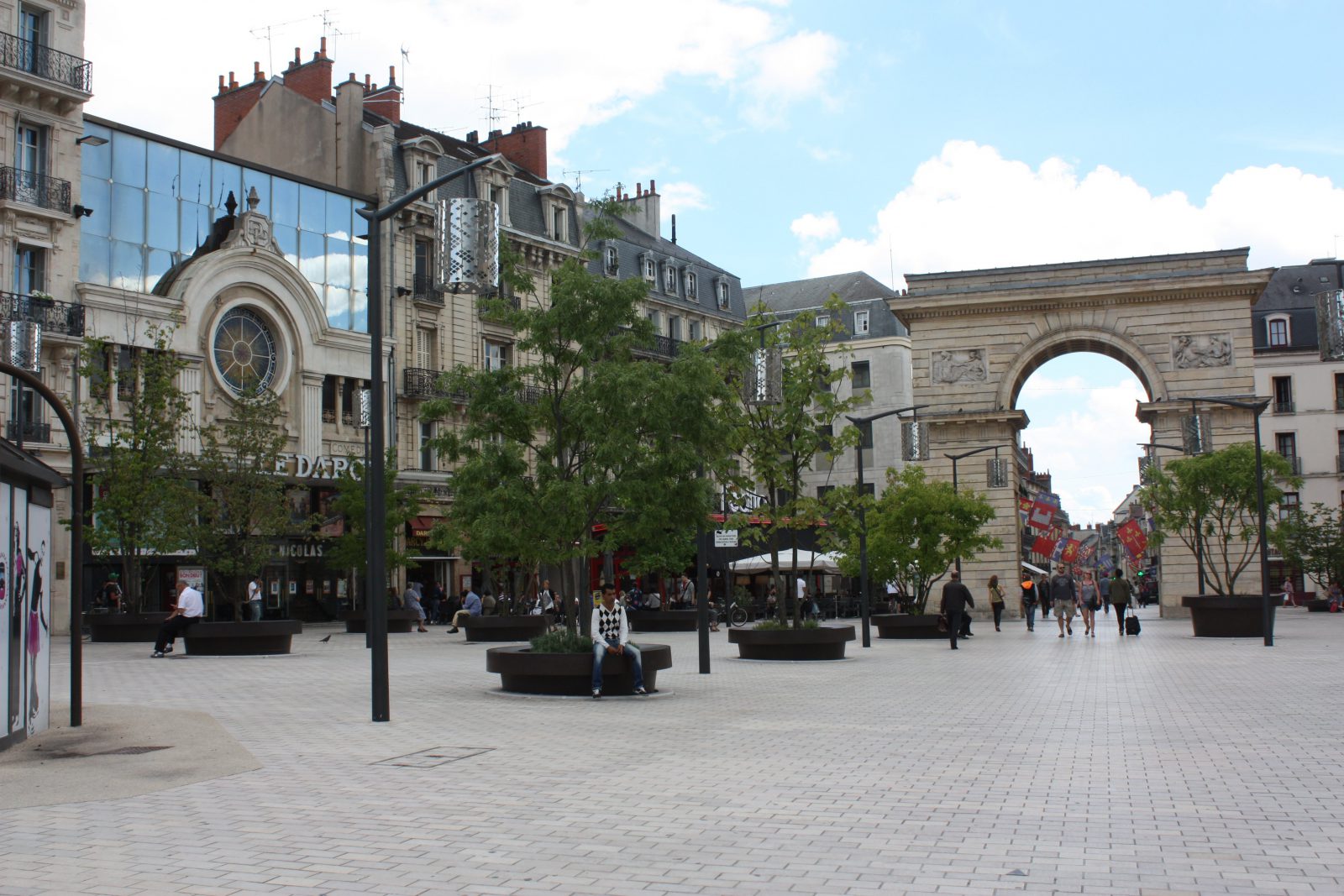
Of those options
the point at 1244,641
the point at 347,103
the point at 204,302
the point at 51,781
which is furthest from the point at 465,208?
the point at 347,103

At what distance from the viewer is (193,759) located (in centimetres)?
1129

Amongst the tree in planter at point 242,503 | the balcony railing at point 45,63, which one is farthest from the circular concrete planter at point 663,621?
the balcony railing at point 45,63

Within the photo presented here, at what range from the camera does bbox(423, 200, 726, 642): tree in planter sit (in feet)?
58.1

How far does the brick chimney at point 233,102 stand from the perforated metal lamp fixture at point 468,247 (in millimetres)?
40896

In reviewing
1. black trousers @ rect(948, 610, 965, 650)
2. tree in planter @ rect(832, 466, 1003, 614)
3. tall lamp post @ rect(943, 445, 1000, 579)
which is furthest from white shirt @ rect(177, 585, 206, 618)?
Answer: tall lamp post @ rect(943, 445, 1000, 579)

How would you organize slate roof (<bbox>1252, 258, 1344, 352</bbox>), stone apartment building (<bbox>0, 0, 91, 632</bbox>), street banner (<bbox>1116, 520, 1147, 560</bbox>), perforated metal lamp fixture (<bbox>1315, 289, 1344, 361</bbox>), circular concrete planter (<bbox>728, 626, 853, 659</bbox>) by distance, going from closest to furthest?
perforated metal lamp fixture (<bbox>1315, 289, 1344, 361</bbox>)
circular concrete planter (<bbox>728, 626, 853, 659</bbox>)
stone apartment building (<bbox>0, 0, 91, 632</bbox>)
street banner (<bbox>1116, 520, 1147, 560</bbox>)
slate roof (<bbox>1252, 258, 1344, 352</bbox>)

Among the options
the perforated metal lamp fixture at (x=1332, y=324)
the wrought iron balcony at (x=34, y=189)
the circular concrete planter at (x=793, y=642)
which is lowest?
the circular concrete planter at (x=793, y=642)

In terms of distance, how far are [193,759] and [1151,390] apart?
42.7 m

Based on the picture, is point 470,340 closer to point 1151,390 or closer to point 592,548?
point 1151,390

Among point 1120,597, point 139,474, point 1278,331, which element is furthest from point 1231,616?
point 1278,331

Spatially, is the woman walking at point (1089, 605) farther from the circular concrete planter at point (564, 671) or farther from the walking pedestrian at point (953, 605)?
the circular concrete planter at point (564, 671)

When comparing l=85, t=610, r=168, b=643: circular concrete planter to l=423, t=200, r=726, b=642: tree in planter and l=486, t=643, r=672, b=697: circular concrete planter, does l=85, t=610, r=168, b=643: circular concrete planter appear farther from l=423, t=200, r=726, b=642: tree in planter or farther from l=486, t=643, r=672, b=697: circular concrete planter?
l=486, t=643, r=672, b=697: circular concrete planter

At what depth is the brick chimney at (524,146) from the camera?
58.5 m

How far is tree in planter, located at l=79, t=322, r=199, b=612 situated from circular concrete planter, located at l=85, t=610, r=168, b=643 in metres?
0.39
